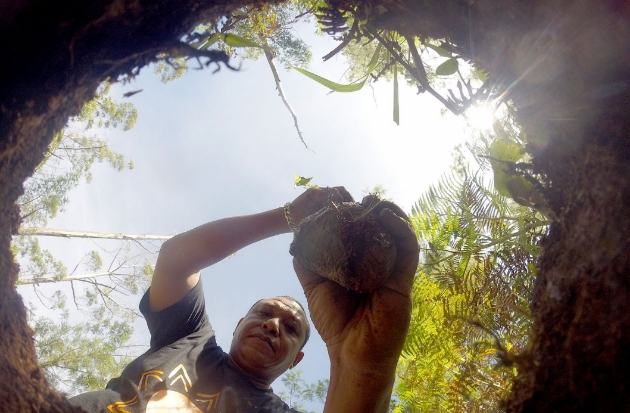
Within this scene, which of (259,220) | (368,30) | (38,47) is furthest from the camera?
(259,220)

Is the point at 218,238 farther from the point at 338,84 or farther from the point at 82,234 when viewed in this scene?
the point at 82,234

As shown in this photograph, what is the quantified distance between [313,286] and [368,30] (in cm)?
88

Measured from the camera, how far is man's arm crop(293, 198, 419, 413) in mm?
1178

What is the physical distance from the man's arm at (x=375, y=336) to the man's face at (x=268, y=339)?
0.91m

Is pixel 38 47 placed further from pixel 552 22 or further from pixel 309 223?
pixel 552 22

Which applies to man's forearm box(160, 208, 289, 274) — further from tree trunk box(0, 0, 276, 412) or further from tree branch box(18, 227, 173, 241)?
tree branch box(18, 227, 173, 241)

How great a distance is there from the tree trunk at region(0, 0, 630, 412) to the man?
0.52 m

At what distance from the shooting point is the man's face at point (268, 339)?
6.94 ft

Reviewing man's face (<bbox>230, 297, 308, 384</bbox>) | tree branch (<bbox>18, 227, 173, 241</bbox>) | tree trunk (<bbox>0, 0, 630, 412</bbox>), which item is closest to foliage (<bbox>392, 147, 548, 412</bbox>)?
man's face (<bbox>230, 297, 308, 384</bbox>)

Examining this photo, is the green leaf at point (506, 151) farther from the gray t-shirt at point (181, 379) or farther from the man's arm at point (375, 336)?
the gray t-shirt at point (181, 379)

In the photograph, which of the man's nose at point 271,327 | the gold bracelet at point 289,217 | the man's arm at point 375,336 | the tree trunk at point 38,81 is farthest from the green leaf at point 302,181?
the tree trunk at point 38,81

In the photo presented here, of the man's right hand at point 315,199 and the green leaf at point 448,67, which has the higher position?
the green leaf at point 448,67

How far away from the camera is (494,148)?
55.7 inches

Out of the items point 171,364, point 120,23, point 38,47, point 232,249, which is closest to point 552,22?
point 120,23
